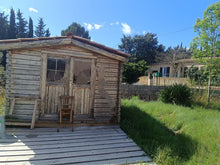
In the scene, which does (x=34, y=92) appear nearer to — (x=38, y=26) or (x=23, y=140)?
(x=23, y=140)

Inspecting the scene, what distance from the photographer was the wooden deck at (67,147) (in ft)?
9.06

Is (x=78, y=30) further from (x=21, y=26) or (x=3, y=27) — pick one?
(x=3, y=27)

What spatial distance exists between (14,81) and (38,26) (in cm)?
3423

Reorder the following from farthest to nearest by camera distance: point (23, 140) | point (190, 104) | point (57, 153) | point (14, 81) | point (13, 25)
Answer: point (13, 25)
point (190, 104)
point (14, 81)
point (23, 140)
point (57, 153)

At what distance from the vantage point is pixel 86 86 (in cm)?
465

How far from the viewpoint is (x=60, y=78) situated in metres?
4.44

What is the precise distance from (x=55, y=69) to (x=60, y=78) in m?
0.32

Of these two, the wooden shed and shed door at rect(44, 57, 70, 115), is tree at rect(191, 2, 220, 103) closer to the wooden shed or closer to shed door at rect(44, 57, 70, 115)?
the wooden shed

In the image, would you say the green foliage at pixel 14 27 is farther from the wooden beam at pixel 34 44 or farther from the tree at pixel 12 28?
the wooden beam at pixel 34 44

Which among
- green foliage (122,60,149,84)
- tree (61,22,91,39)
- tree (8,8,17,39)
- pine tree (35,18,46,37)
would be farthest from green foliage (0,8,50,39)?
green foliage (122,60,149,84)

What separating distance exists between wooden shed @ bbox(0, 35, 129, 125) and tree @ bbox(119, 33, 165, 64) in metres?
22.4

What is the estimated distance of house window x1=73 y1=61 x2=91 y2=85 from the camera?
4.53 meters

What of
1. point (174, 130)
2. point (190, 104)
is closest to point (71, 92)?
point (174, 130)

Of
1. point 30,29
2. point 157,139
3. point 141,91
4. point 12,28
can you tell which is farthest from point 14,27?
point 157,139
